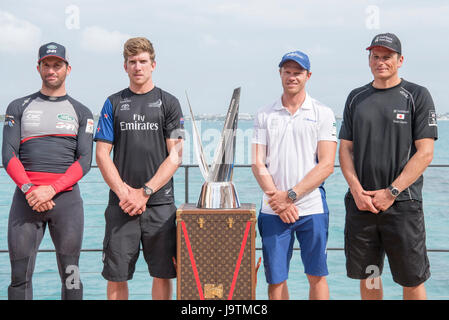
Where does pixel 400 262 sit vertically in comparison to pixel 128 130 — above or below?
below

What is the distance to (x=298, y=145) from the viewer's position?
2619 mm

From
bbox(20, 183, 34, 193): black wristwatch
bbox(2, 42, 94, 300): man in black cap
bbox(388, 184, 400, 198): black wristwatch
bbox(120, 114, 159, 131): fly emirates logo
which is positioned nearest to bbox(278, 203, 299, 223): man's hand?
bbox(388, 184, 400, 198): black wristwatch

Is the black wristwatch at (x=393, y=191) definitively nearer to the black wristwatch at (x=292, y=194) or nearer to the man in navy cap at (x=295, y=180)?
the man in navy cap at (x=295, y=180)

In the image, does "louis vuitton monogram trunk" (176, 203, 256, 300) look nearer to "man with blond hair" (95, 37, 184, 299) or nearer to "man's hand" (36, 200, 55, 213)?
"man with blond hair" (95, 37, 184, 299)

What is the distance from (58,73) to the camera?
2867 mm

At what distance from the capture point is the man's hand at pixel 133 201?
2604mm

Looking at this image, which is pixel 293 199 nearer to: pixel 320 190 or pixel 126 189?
pixel 320 190

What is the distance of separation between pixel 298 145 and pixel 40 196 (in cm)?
133

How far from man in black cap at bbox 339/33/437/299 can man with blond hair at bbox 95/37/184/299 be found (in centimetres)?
91

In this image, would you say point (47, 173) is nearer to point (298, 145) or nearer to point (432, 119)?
point (298, 145)

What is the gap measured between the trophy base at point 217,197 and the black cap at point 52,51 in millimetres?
1060

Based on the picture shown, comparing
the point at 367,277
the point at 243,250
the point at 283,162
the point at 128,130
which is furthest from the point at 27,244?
the point at 367,277
